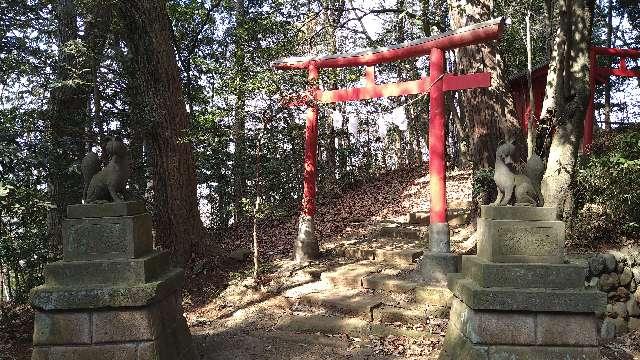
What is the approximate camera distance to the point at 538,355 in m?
3.77

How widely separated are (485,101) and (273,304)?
5246 mm

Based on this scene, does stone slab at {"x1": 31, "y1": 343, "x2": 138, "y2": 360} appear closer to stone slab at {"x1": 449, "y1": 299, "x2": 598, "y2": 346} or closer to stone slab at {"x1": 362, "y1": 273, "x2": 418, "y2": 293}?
stone slab at {"x1": 449, "y1": 299, "x2": 598, "y2": 346}

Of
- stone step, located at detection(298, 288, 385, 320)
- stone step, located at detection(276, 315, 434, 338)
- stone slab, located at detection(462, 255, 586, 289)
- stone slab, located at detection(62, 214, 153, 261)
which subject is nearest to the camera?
stone slab, located at detection(462, 255, 586, 289)

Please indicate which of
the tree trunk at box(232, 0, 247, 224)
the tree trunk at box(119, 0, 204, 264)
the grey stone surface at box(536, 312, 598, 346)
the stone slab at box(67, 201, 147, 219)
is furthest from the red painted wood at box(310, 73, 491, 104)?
the stone slab at box(67, 201, 147, 219)

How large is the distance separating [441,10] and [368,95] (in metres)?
8.49

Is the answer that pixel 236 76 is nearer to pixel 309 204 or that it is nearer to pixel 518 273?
pixel 309 204

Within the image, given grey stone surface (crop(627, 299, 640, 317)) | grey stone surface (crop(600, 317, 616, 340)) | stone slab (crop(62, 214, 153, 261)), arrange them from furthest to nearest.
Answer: grey stone surface (crop(627, 299, 640, 317))
grey stone surface (crop(600, 317, 616, 340))
stone slab (crop(62, 214, 153, 261))

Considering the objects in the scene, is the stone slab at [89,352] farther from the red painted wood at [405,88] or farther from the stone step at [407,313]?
the red painted wood at [405,88]

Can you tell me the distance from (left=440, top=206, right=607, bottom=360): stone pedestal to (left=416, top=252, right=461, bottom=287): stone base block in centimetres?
271

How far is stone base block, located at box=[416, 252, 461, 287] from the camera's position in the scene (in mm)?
6641

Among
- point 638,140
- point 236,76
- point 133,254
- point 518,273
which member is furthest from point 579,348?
point 236,76

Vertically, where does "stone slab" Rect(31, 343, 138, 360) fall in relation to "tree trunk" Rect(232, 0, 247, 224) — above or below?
below

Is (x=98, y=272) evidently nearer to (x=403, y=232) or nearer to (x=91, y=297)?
(x=91, y=297)

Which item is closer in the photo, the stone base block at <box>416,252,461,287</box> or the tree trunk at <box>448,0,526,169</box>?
the stone base block at <box>416,252,461,287</box>
